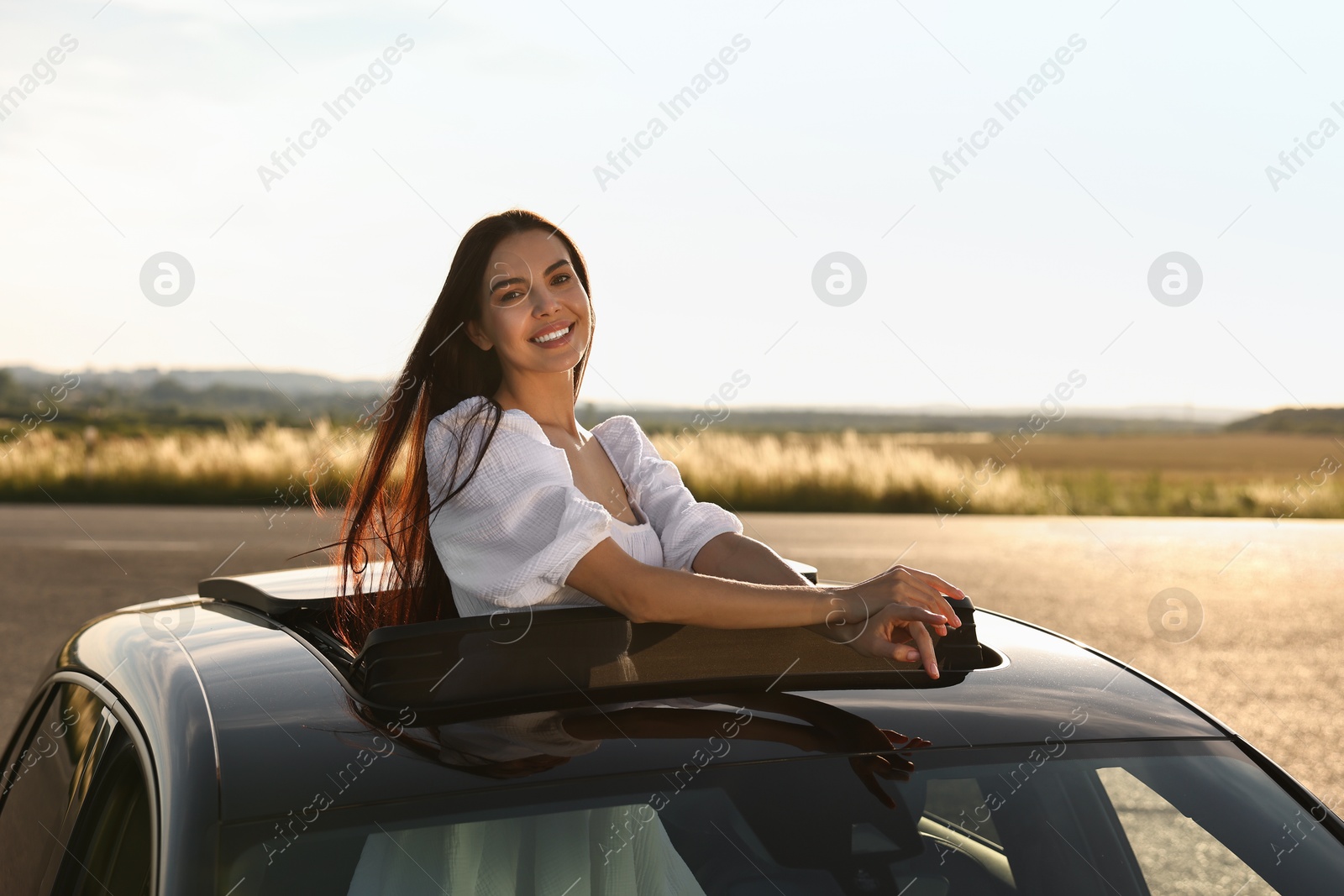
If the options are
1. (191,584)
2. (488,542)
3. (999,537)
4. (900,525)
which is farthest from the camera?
(900,525)

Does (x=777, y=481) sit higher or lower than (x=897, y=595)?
lower

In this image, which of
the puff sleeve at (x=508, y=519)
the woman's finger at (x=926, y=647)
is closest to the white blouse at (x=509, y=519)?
the puff sleeve at (x=508, y=519)

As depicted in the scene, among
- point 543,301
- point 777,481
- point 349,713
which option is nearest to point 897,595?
point 349,713

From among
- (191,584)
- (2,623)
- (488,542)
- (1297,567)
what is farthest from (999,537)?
(488,542)

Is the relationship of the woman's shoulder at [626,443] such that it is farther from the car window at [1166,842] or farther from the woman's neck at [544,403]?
the car window at [1166,842]

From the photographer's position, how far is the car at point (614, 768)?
139 centimetres

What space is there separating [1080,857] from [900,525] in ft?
48.2

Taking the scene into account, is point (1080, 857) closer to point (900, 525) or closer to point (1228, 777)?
point (1228, 777)

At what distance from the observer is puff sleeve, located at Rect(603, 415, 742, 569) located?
2691 mm

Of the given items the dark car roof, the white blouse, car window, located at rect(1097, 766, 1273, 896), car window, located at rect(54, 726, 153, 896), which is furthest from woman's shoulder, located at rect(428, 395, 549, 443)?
car window, located at rect(1097, 766, 1273, 896)

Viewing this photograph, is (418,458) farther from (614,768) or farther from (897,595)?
(614,768)

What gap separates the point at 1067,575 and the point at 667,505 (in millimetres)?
9821

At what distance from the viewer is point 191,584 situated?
9984mm

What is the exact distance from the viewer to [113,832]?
1634 millimetres
